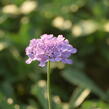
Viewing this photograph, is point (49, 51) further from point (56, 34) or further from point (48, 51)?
point (56, 34)

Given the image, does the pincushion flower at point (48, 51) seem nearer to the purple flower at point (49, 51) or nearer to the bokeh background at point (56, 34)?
the purple flower at point (49, 51)

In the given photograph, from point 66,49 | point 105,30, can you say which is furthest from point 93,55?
point 66,49

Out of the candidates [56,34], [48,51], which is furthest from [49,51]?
[56,34]

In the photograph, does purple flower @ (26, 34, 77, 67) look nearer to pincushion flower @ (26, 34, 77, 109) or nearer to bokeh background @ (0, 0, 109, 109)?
pincushion flower @ (26, 34, 77, 109)

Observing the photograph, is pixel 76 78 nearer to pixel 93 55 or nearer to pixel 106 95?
pixel 106 95

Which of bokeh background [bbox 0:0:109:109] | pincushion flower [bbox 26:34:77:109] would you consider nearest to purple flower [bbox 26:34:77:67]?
pincushion flower [bbox 26:34:77:109]

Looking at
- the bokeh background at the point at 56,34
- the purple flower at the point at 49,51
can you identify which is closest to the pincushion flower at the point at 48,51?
the purple flower at the point at 49,51
